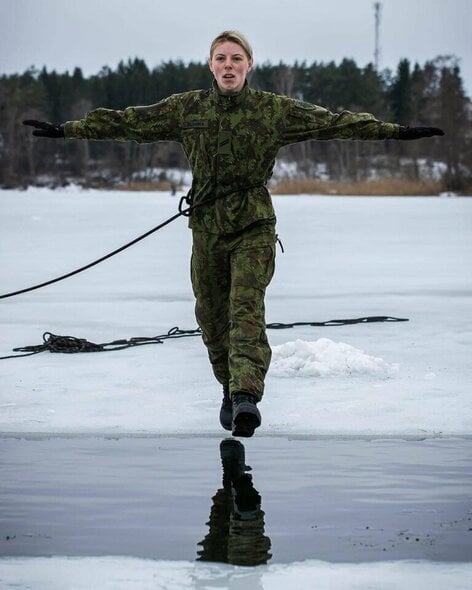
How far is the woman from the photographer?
4.99m

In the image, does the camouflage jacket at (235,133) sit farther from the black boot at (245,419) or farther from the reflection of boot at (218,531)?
the reflection of boot at (218,531)

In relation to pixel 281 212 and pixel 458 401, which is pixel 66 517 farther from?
pixel 281 212

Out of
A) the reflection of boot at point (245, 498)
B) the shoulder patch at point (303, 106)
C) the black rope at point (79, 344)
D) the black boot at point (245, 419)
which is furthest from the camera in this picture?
the black rope at point (79, 344)

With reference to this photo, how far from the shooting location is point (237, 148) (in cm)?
499

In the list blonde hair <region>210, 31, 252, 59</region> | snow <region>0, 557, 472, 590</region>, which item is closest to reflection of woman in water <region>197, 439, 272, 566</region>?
snow <region>0, 557, 472, 590</region>

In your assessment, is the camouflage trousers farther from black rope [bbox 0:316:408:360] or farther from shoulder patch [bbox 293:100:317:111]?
black rope [bbox 0:316:408:360]

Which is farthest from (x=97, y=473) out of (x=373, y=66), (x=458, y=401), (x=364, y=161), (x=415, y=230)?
(x=373, y=66)

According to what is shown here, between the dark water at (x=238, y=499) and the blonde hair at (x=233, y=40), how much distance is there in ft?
5.12

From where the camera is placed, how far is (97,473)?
457cm

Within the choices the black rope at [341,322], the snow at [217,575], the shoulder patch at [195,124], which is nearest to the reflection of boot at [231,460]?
the snow at [217,575]

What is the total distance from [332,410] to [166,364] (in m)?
1.62

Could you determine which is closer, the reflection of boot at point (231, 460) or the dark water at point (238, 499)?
the dark water at point (238, 499)

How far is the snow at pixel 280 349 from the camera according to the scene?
5.63m

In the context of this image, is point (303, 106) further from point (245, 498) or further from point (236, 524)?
point (236, 524)
